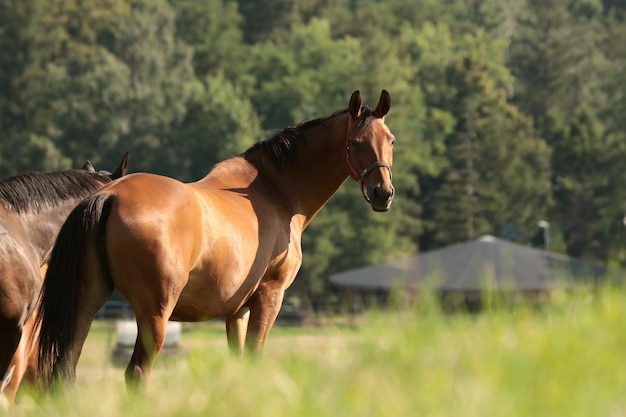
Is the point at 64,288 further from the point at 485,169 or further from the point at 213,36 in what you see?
the point at 213,36

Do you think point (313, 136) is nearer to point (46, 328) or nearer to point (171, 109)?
point (46, 328)

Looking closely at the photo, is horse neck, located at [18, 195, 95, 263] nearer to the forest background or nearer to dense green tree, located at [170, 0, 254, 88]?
the forest background

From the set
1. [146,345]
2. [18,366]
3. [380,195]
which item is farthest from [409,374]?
[18,366]

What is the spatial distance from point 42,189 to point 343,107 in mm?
59589

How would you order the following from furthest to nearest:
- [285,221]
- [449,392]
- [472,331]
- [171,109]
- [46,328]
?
[171,109], [285,221], [46,328], [472,331], [449,392]

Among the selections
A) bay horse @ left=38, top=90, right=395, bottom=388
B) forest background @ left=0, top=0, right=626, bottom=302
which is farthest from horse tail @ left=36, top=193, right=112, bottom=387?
forest background @ left=0, top=0, right=626, bottom=302

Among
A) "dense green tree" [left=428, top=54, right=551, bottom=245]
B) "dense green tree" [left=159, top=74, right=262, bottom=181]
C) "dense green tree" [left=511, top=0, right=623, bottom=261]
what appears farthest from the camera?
"dense green tree" [left=159, top=74, right=262, bottom=181]

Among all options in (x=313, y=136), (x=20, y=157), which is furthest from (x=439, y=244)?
(x=313, y=136)

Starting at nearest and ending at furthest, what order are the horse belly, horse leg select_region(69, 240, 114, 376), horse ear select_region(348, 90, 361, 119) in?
1. horse leg select_region(69, 240, 114, 376)
2. the horse belly
3. horse ear select_region(348, 90, 361, 119)

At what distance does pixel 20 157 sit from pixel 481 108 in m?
24.1

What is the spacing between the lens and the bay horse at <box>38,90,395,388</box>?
685 centimetres

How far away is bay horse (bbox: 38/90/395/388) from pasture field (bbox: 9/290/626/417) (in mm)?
790

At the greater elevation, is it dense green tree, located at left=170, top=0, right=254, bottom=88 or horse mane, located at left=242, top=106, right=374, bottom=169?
dense green tree, located at left=170, top=0, right=254, bottom=88

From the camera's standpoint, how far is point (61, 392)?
227 inches
